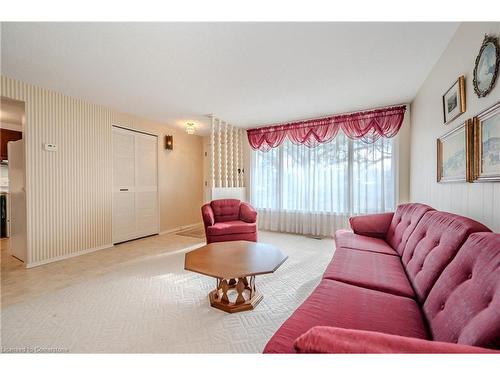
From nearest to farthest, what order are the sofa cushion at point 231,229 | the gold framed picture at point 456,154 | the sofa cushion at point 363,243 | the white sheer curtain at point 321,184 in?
the gold framed picture at point 456,154 → the sofa cushion at point 363,243 → the sofa cushion at point 231,229 → the white sheer curtain at point 321,184

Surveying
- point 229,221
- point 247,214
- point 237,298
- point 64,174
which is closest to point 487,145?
point 237,298

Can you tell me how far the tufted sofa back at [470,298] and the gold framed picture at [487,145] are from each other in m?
0.57

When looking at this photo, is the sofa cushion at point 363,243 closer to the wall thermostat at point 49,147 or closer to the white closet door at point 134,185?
the white closet door at point 134,185

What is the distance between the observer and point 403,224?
6.61 feet

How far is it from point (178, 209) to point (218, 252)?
3.12 meters

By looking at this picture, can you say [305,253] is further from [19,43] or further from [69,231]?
[19,43]

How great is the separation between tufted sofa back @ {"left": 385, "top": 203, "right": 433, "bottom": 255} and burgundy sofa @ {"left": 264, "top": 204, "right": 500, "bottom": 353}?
29 millimetres

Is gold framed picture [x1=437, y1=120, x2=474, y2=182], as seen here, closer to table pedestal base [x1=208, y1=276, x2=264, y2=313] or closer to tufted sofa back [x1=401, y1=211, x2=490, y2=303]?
tufted sofa back [x1=401, y1=211, x2=490, y2=303]

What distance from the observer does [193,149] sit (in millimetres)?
5273

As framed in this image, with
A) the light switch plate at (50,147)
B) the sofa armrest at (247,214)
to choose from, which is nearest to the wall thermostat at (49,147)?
the light switch plate at (50,147)

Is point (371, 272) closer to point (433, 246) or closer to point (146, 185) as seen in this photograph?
point (433, 246)

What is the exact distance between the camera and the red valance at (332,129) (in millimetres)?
3432

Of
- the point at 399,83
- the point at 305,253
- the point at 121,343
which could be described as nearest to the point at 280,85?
the point at 399,83

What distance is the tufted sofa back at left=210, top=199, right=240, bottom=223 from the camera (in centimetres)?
365
